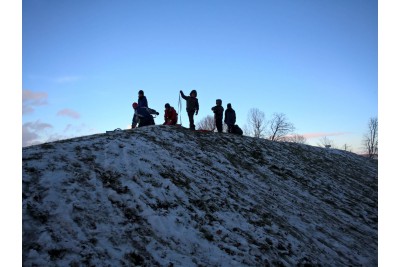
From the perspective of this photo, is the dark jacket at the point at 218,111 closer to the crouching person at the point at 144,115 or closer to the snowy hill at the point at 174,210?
the snowy hill at the point at 174,210

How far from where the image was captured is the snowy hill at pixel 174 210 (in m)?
4.18

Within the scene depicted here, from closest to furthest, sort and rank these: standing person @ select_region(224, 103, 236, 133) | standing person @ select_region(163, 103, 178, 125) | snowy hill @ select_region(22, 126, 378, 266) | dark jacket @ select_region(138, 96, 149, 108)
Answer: snowy hill @ select_region(22, 126, 378, 266) < dark jacket @ select_region(138, 96, 149, 108) < standing person @ select_region(163, 103, 178, 125) < standing person @ select_region(224, 103, 236, 133)

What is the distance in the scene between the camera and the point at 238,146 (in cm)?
1191

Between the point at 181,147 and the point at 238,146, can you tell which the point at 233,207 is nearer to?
the point at 181,147

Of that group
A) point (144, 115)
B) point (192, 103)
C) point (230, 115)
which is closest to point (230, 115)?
point (230, 115)

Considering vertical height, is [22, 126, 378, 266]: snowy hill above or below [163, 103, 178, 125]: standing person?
below

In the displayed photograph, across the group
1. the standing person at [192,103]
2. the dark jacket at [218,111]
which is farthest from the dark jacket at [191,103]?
the dark jacket at [218,111]

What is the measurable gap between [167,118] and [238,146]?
4032mm

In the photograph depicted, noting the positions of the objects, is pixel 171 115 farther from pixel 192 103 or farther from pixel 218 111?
pixel 218 111

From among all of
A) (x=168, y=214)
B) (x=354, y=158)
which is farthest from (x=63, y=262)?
(x=354, y=158)

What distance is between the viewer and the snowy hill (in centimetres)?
418

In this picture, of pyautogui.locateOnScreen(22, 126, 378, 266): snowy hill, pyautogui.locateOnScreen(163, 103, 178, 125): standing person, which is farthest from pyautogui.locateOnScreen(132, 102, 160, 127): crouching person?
pyautogui.locateOnScreen(22, 126, 378, 266): snowy hill

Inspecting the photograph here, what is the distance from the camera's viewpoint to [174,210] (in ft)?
18.2

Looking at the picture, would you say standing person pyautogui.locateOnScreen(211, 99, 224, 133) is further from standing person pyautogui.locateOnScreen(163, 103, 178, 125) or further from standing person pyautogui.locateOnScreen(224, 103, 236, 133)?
standing person pyautogui.locateOnScreen(163, 103, 178, 125)
